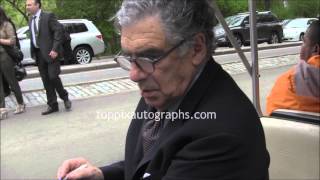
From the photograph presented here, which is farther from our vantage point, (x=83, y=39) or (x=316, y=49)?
(x=83, y=39)

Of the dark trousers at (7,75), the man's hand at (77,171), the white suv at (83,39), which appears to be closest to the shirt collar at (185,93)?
the man's hand at (77,171)

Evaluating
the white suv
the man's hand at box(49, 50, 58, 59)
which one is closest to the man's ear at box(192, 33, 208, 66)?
the man's hand at box(49, 50, 58, 59)

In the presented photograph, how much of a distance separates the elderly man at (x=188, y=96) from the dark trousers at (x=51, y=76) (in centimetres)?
635

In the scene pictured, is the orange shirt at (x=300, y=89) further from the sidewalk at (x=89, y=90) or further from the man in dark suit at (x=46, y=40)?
the sidewalk at (x=89, y=90)

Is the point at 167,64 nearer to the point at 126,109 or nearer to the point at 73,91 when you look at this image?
the point at 126,109

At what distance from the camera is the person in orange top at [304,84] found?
2941 mm

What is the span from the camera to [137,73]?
5.43 ft

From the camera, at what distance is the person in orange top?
294cm

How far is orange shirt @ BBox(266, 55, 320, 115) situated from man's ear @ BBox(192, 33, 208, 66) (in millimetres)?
1461

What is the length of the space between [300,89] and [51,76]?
5480 mm

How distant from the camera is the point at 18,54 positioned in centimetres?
839

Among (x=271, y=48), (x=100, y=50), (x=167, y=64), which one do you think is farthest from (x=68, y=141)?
(x=100, y=50)

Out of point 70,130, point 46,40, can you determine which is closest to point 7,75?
point 46,40

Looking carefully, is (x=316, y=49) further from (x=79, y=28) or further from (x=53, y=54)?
(x=79, y=28)
